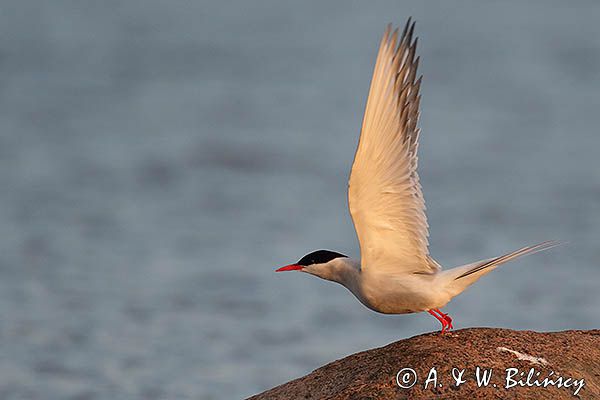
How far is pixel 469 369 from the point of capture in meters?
5.69

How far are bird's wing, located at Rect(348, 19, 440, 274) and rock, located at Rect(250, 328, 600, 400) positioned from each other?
636 millimetres

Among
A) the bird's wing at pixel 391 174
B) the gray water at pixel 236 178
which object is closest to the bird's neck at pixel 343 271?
the bird's wing at pixel 391 174

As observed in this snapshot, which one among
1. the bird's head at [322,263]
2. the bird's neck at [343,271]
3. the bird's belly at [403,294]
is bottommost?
the bird's belly at [403,294]

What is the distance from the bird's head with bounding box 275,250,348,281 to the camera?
693 centimetres

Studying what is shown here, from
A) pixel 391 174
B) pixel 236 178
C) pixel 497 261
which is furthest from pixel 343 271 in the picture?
pixel 236 178

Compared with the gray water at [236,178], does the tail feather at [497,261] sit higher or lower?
lower

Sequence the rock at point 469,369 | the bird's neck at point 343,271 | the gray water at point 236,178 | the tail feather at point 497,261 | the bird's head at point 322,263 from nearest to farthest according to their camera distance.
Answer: the rock at point 469,369 < the tail feather at point 497,261 < the bird's neck at point 343,271 < the bird's head at point 322,263 < the gray water at point 236,178

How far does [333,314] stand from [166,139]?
251 inches

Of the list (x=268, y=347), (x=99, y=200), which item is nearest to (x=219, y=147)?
(x=99, y=200)

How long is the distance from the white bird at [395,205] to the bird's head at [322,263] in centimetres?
25

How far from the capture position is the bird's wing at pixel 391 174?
6.44 m

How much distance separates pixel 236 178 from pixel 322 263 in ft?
29.1

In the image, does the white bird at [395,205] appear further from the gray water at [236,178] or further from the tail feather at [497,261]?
Result: the gray water at [236,178]

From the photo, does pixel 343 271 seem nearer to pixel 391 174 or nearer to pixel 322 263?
pixel 322 263
